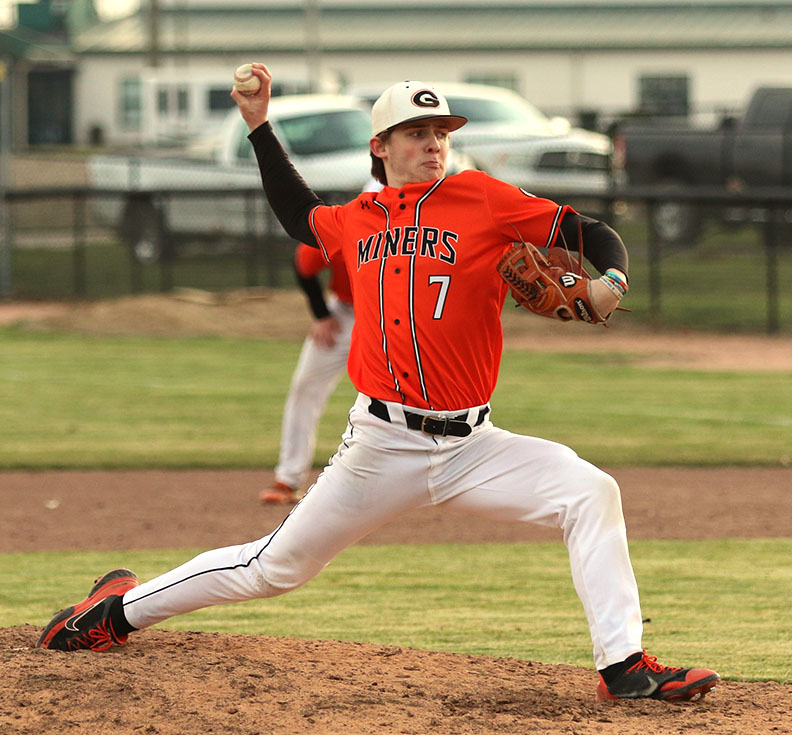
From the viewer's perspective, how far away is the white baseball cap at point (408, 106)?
4453mm

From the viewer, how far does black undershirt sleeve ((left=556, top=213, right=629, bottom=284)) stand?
4.30 metres

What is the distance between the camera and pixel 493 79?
156 feet

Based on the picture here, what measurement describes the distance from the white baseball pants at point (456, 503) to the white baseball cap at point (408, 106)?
915 mm

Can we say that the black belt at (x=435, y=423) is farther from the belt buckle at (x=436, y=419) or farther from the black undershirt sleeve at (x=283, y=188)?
the black undershirt sleeve at (x=283, y=188)

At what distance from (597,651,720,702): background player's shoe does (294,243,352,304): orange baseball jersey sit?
3.73 meters

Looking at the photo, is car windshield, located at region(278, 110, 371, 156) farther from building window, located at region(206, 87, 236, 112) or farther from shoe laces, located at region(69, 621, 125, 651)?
shoe laces, located at region(69, 621, 125, 651)

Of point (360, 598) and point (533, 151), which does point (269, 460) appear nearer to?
point (360, 598)

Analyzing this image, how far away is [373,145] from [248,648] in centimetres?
182

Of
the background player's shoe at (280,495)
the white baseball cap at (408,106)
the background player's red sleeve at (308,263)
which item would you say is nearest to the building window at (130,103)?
the background player's shoe at (280,495)

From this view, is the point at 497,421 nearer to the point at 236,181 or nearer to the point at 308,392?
the point at 308,392

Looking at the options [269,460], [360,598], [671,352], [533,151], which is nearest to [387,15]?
[533,151]

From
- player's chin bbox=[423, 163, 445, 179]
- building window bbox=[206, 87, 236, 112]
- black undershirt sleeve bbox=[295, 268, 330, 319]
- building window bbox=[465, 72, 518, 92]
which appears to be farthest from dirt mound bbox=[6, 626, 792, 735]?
building window bbox=[465, 72, 518, 92]

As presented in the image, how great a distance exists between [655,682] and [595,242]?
138cm

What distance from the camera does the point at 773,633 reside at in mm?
5570
